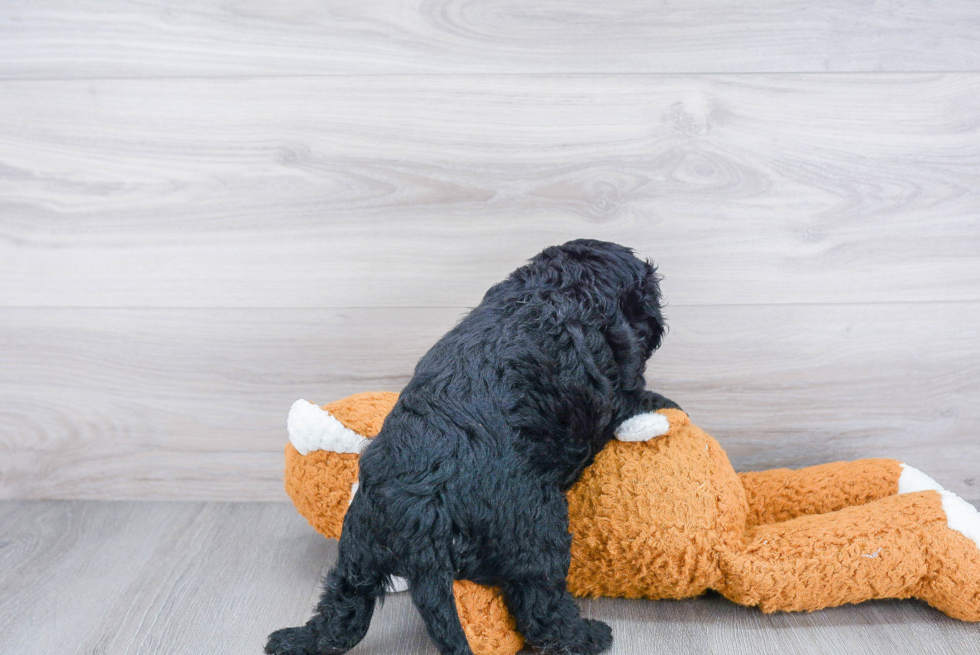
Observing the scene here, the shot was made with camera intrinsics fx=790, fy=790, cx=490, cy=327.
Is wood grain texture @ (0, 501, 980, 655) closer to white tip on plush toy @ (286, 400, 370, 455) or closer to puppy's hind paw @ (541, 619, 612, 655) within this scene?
puppy's hind paw @ (541, 619, 612, 655)

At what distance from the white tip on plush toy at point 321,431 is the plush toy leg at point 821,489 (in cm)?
60

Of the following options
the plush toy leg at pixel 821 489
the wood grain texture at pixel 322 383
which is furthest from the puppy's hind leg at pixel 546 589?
the wood grain texture at pixel 322 383

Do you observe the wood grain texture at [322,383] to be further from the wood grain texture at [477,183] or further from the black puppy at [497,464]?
the black puppy at [497,464]

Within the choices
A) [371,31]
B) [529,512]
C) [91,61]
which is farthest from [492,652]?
[91,61]

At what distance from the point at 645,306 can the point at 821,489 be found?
430mm

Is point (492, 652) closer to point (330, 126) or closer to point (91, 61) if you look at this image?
point (330, 126)

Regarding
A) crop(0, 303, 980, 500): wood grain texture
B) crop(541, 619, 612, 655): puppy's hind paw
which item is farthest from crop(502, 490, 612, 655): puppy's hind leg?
crop(0, 303, 980, 500): wood grain texture

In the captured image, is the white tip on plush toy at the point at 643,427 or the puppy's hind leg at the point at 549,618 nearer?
the puppy's hind leg at the point at 549,618

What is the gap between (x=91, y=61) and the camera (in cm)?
131

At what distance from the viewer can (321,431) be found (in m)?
1.10

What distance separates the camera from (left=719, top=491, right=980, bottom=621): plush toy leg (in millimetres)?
1004

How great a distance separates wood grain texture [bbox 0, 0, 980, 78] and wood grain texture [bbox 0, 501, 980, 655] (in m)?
0.77

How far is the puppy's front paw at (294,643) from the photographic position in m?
0.92

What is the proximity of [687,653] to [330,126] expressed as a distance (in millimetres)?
950
